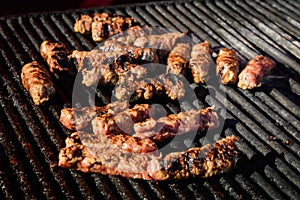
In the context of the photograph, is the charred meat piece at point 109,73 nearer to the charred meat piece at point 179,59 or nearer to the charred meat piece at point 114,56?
the charred meat piece at point 114,56

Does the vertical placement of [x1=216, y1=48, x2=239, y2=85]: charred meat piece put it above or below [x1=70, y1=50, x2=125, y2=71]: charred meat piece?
below

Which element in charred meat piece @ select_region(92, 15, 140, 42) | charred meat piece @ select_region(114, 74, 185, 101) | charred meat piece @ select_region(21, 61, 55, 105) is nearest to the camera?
charred meat piece @ select_region(21, 61, 55, 105)

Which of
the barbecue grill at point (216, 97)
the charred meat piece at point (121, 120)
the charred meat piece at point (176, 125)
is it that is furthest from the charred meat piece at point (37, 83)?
the charred meat piece at point (176, 125)

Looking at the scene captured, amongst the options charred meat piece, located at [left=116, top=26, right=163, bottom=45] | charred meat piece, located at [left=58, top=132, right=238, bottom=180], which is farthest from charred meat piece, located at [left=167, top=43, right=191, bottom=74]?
charred meat piece, located at [left=58, top=132, right=238, bottom=180]

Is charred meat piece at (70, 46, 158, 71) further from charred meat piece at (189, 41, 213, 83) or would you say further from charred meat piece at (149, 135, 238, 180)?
charred meat piece at (149, 135, 238, 180)

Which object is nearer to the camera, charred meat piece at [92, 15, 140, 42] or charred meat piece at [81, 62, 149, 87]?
charred meat piece at [81, 62, 149, 87]
